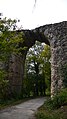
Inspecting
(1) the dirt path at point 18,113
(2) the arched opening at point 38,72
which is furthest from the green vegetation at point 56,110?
(2) the arched opening at point 38,72

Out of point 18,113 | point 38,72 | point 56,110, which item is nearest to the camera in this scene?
point 56,110

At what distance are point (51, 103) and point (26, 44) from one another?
25.1 ft

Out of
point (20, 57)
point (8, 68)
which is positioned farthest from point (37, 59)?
point (8, 68)

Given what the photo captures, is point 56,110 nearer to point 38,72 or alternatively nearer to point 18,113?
point 18,113

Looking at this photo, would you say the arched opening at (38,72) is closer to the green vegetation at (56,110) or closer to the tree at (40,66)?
the tree at (40,66)

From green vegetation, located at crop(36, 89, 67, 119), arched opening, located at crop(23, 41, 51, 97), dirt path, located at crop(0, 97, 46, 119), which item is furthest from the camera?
arched opening, located at crop(23, 41, 51, 97)

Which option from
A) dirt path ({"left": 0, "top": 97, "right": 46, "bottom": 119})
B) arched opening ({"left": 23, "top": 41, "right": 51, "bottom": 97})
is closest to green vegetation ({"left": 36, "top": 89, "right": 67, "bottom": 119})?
dirt path ({"left": 0, "top": 97, "right": 46, "bottom": 119})

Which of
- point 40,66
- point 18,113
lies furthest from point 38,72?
point 18,113

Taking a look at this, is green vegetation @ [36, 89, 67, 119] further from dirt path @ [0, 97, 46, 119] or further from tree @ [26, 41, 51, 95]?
tree @ [26, 41, 51, 95]

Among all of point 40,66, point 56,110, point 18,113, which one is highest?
point 40,66

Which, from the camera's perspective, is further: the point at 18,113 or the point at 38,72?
the point at 38,72

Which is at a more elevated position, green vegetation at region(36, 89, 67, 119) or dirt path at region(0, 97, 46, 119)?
green vegetation at region(36, 89, 67, 119)

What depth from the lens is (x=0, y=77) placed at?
27.5ft

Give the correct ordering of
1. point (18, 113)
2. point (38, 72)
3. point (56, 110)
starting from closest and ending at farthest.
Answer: point (56, 110), point (18, 113), point (38, 72)
